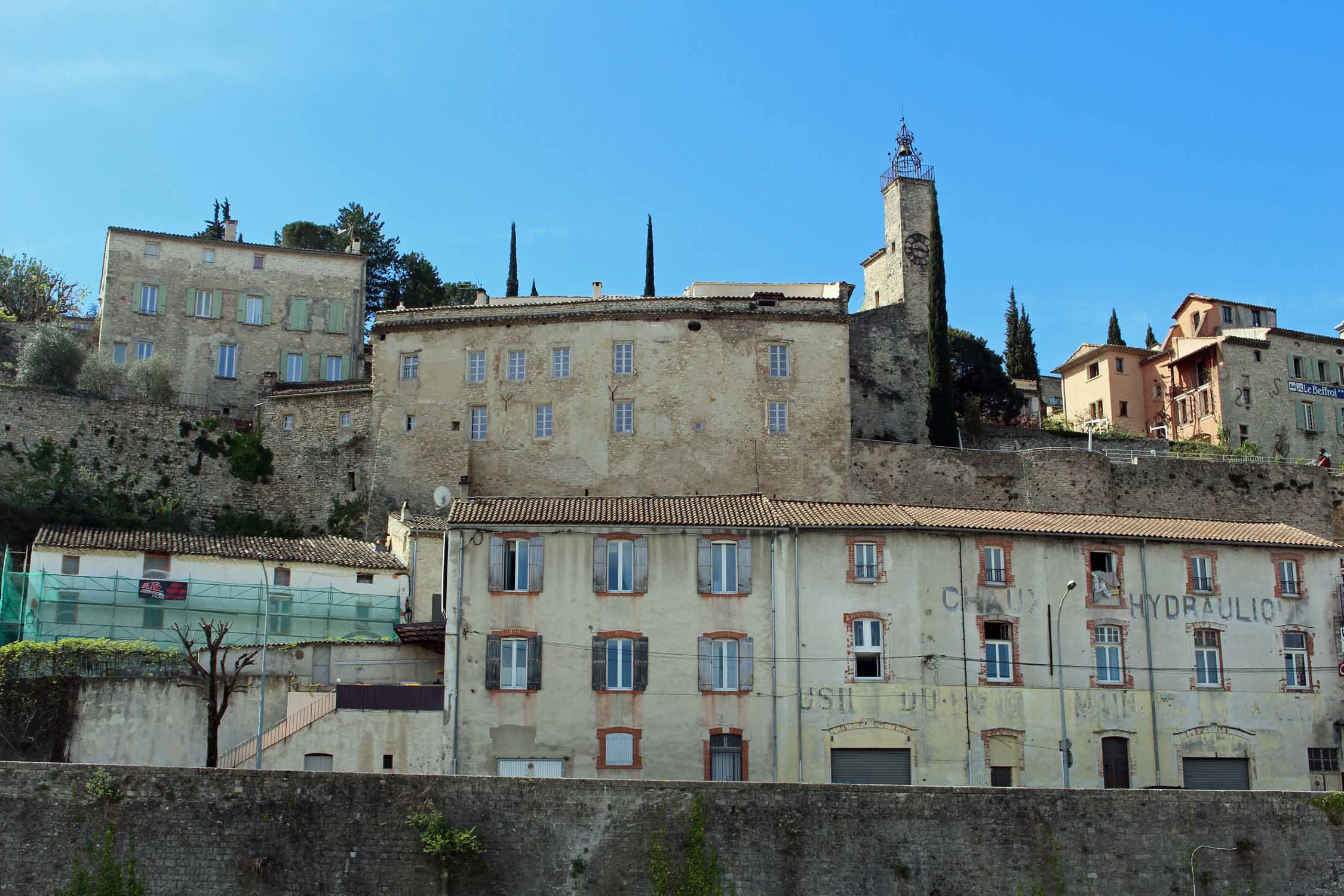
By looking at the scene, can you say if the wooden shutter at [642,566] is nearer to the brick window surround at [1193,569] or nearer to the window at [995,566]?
the window at [995,566]

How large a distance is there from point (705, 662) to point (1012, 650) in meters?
8.84

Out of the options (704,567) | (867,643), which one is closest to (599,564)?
(704,567)

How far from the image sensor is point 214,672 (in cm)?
3753

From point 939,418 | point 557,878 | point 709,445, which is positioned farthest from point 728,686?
point 939,418

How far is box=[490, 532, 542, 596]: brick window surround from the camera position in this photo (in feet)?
132

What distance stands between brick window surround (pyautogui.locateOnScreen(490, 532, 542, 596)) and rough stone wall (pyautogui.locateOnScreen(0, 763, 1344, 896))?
9.32 m

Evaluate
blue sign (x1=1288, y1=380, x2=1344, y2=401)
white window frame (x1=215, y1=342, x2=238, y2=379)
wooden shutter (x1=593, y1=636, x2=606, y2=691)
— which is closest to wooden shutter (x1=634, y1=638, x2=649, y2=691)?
wooden shutter (x1=593, y1=636, x2=606, y2=691)

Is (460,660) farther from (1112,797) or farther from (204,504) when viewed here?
(204,504)

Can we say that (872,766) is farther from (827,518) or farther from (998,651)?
(827,518)

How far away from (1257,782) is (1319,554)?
7.62m

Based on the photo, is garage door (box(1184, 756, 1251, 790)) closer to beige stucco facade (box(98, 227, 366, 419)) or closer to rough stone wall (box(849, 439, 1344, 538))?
rough stone wall (box(849, 439, 1344, 538))

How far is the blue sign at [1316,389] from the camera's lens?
252 feet

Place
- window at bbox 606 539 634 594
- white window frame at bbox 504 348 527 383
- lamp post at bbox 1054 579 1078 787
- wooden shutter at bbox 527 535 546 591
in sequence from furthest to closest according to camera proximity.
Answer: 1. white window frame at bbox 504 348 527 383
2. window at bbox 606 539 634 594
3. wooden shutter at bbox 527 535 546 591
4. lamp post at bbox 1054 579 1078 787

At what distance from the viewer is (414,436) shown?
58719mm
